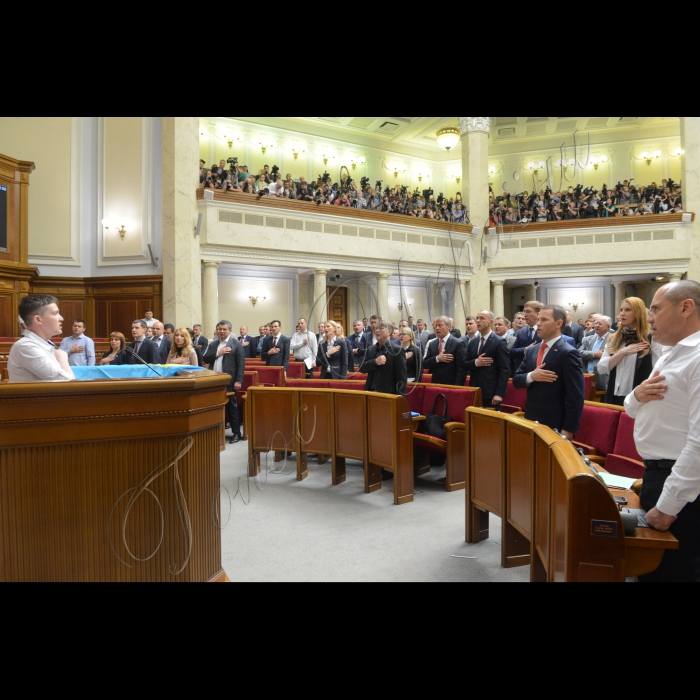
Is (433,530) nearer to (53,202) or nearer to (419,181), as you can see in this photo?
(53,202)

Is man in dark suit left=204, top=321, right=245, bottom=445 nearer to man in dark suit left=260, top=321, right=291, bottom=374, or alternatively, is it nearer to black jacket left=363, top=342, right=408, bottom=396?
man in dark suit left=260, top=321, right=291, bottom=374

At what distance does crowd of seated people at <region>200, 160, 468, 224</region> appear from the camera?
12.7 metres

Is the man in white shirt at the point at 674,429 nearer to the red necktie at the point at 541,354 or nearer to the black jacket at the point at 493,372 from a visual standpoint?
the red necktie at the point at 541,354

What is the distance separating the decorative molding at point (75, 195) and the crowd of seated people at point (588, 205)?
10860 millimetres

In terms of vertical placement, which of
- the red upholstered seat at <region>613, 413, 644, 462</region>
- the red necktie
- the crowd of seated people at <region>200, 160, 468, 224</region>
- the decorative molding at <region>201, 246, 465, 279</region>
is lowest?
the red upholstered seat at <region>613, 413, 644, 462</region>

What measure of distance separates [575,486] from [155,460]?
1.55 meters

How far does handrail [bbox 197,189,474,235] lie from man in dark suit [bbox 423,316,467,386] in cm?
571

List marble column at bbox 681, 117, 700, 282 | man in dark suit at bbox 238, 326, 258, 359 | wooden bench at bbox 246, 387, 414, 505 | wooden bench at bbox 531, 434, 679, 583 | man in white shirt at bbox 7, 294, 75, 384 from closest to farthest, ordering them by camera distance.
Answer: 1. wooden bench at bbox 531, 434, 679, 583
2. man in white shirt at bbox 7, 294, 75, 384
3. wooden bench at bbox 246, 387, 414, 505
4. man in dark suit at bbox 238, 326, 258, 359
5. marble column at bbox 681, 117, 700, 282

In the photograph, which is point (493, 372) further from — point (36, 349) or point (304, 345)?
point (304, 345)

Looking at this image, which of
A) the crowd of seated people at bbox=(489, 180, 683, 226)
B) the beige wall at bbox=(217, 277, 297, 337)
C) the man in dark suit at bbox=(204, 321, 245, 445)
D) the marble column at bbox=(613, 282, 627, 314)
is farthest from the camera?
the marble column at bbox=(613, 282, 627, 314)

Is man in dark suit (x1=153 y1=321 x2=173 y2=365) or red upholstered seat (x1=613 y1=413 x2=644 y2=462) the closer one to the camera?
red upholstered seat (x1=613 y1=413 x2=644 y2=462)

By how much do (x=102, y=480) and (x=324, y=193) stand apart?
12.8m

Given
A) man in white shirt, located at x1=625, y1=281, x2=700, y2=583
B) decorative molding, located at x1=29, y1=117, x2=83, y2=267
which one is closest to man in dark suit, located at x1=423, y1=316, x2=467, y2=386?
man in white shirt, located at x1=625, y1=281, x2=700, y2=583

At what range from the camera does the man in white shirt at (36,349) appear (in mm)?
2461
